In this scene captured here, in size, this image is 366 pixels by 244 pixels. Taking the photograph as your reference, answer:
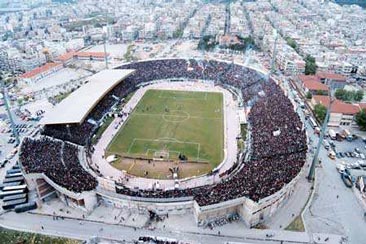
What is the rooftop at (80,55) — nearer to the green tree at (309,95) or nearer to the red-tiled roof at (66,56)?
the red-tiled roof at (66,56)

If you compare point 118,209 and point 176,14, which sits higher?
point 176,14

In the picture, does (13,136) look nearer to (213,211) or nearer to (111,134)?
(111,134)

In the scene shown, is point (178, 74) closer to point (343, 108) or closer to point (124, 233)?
point (343, 108)

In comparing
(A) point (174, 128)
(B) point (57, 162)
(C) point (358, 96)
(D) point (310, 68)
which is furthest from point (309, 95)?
(B) point (57, 162)

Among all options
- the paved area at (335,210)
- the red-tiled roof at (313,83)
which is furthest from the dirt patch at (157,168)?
the red-tiled roof at (313,83)

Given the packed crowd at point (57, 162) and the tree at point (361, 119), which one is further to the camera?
the tree at point (361, 119)

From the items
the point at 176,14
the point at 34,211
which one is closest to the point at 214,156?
the point at 34,211

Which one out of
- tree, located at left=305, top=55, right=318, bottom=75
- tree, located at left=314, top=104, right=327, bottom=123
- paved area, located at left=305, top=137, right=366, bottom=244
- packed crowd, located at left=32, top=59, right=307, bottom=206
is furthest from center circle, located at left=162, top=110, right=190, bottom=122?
tree, located at left=305, top=55, right=318, bottom=75
